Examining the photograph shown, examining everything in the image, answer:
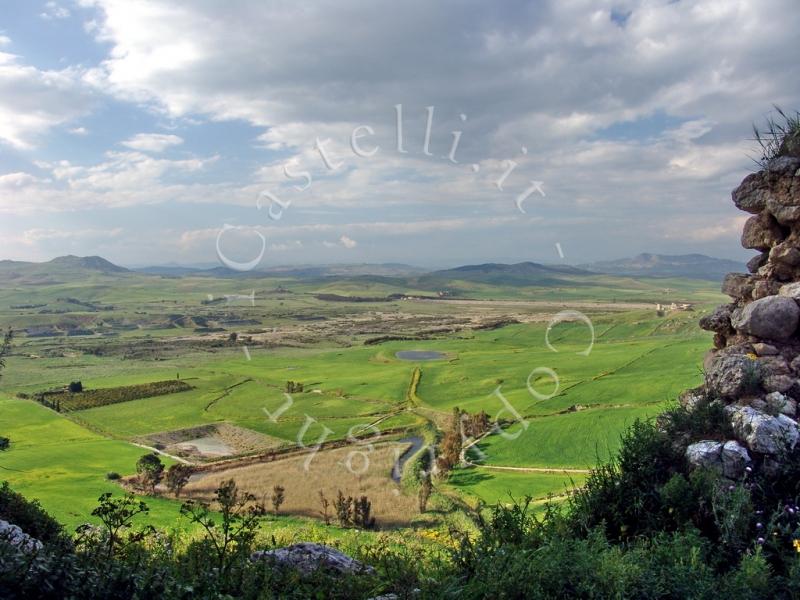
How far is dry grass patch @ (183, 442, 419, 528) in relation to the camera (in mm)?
31297

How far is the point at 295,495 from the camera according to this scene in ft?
111

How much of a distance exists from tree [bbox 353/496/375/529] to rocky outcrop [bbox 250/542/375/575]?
18567 mm

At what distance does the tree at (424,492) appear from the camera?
101 ft

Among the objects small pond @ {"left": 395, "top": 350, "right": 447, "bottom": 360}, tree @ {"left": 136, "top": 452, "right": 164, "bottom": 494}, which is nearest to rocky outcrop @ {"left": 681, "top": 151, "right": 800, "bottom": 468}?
tree @ {"left": 136, "top": 452, "right": 164, "bottom": 494}

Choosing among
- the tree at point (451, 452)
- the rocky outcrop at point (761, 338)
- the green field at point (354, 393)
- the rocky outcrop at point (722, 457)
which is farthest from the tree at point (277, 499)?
the rocky outcrop at point (722, 457)

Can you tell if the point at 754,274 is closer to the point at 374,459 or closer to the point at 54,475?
the point at 374,459

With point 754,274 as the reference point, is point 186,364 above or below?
below

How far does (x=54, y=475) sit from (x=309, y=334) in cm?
10933

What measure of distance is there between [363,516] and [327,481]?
854cm

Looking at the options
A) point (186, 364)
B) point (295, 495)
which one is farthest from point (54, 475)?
Answer: point (186, 364)

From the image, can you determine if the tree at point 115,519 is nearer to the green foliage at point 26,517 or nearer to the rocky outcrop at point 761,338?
the green foliage at point 26,517

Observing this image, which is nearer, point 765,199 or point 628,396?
point 765,199

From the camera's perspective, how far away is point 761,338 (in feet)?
42.1

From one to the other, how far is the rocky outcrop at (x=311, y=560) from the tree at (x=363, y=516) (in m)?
18.6
